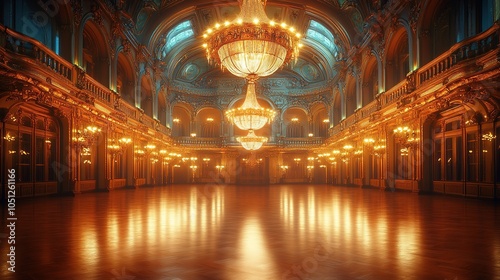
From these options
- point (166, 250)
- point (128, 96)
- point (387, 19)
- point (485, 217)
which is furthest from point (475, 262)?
point (128, 96)

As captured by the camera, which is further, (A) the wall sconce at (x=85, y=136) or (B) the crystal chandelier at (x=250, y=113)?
(B) the crystal chandelier at (x=250, y=113)

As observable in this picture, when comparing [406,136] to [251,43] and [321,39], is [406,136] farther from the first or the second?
[321,39]

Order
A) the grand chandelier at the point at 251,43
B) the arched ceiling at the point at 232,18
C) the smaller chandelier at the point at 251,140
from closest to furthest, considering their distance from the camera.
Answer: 1. the grand chandelier at the point at 251,43
2. the arched ceiling at the point at 232,18
3. the smaller chandelier at the point at 251,140

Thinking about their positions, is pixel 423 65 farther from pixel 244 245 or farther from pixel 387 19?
pixel 244 245

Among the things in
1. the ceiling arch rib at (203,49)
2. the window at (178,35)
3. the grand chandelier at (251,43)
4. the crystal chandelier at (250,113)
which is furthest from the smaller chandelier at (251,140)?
the grand chandelier at (251,43)

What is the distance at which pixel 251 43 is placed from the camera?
10.9 m

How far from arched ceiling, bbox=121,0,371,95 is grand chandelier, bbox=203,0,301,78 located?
12313 mm

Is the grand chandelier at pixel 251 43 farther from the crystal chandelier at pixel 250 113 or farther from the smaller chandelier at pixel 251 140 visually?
the smaller chandelier at pixel 251 140

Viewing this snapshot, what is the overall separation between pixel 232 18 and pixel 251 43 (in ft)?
57.7

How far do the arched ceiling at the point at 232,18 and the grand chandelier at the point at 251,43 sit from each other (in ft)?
A: 40.4

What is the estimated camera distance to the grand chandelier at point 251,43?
10805mm

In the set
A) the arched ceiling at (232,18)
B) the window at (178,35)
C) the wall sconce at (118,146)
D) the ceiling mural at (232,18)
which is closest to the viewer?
the wall sconce at (118,146)

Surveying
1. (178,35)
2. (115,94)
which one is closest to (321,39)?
(178,35)

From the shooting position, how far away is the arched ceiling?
2477 cm
